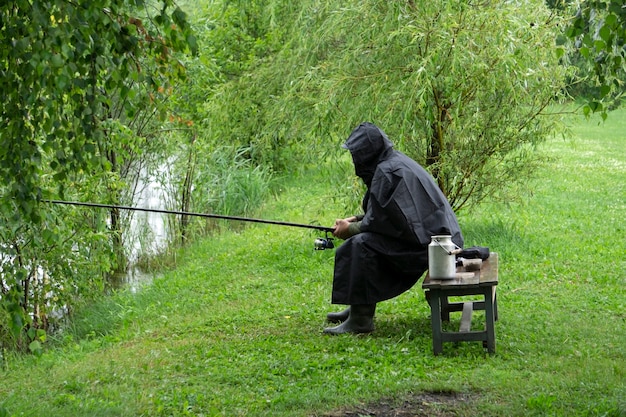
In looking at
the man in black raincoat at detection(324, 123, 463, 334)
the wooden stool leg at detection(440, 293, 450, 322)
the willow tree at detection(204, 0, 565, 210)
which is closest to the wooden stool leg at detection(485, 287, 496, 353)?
the man in black raincoat at detection(324, 123, 463, 334)

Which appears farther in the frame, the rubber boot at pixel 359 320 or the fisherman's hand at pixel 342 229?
the fisherman's hand at pixel 342 229

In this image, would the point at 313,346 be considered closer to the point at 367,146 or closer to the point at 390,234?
the point at 390,234

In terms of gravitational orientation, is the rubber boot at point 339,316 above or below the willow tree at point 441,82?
below

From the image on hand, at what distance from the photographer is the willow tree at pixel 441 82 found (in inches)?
361

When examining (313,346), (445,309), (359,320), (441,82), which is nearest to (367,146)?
(359,320)

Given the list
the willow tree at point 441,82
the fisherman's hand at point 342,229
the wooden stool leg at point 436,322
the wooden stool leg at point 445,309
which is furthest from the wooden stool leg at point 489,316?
the willow tree at point 441,82

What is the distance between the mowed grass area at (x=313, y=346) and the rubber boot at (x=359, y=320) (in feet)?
0.39

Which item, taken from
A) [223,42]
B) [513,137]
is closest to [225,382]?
[513,137]

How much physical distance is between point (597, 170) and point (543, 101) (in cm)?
809

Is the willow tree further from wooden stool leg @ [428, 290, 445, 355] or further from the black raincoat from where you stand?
wooden stool leg @ [428, 290, 445, 355]

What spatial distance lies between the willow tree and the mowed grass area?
0.93 m

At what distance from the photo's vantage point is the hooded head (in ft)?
22.4

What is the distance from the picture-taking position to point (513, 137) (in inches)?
391

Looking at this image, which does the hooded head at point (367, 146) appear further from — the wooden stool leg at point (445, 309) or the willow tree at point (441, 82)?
the willow tree at point (441, 82)
